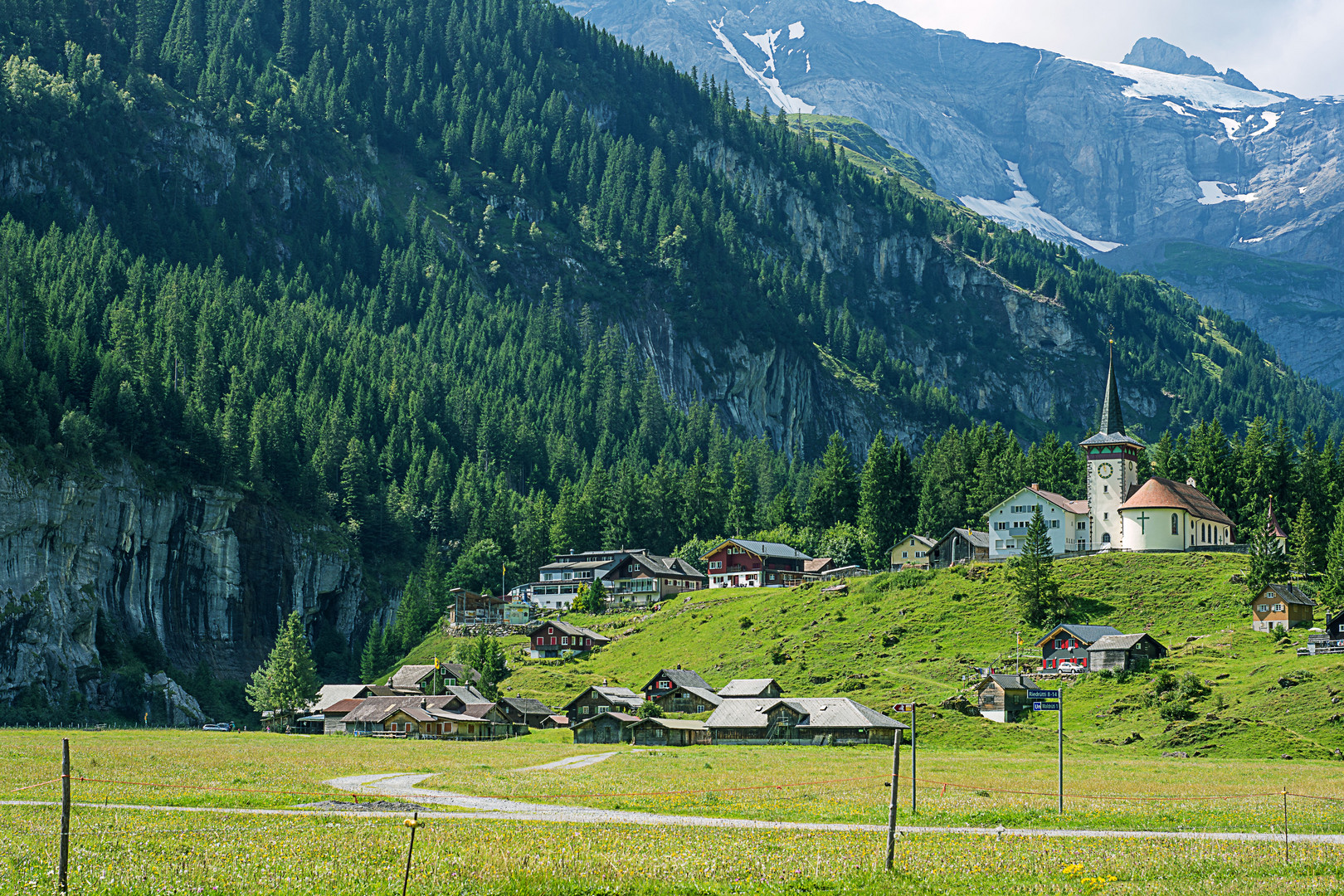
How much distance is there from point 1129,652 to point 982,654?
1313 cm

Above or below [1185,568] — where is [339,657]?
below

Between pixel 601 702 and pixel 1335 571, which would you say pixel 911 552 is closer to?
pixel 1335 571

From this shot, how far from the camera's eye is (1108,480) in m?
144

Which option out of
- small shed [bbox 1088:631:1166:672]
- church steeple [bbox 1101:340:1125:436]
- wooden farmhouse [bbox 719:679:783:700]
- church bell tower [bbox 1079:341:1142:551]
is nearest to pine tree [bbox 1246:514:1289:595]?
small shed [bbox 1088:631:1166:672]

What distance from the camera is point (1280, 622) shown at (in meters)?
104

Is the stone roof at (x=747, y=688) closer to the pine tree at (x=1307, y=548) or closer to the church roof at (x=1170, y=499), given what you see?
the church roof at (x=1170, y=499)

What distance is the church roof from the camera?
133625 millimetres

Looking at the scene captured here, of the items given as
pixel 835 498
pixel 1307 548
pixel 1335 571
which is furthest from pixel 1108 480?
pixel 835 498

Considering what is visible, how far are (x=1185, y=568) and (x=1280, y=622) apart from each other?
2041 cm

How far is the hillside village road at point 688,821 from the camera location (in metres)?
39.8

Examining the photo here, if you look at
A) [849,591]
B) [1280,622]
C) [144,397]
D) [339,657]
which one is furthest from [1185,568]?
[144,397]

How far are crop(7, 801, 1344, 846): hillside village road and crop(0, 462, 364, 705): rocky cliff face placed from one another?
4129 inches

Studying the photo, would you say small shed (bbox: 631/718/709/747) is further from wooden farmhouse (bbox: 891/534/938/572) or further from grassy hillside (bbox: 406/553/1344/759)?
wooden farmhouse (bbox: 891/534/938/572)

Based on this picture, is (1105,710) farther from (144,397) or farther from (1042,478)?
(144,397)
